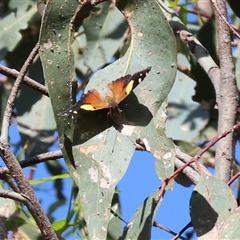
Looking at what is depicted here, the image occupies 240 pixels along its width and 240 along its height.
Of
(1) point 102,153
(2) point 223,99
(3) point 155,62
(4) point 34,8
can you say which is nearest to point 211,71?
(2) point 223,99

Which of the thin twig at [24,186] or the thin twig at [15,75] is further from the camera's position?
the thin twig at [15,75]

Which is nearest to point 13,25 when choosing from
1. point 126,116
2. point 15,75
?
point 15,75

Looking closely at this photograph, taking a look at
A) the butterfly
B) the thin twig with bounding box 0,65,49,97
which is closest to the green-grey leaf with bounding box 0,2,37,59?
the thin twig with bounding box 0,65,49,97

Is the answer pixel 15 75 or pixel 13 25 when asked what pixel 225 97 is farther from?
pixel 13 25

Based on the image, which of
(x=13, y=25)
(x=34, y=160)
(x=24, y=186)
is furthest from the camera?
(x=13, y=25)

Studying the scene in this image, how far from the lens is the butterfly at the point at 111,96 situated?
3.18 feet

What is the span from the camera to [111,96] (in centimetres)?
99

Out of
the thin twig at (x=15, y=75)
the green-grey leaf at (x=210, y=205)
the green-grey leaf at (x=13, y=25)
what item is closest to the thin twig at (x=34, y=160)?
the thin twig at (x=15, y=75)

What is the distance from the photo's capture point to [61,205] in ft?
6.36

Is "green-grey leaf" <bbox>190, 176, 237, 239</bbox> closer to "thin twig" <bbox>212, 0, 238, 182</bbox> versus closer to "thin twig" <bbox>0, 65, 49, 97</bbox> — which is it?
"thin twig" <bbox>212, 0, 238, 182</bbox>

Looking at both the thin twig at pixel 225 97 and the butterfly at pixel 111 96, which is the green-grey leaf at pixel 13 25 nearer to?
the thin twig at pixel 225 97

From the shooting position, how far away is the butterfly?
97 centimetres

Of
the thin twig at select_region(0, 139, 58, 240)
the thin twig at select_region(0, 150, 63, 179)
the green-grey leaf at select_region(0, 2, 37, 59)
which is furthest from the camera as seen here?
the green-grey leaf at select_region(0, 2, 37, 59)

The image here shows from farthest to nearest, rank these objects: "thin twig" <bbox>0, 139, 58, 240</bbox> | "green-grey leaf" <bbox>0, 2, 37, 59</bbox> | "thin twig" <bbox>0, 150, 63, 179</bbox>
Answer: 1. "green-grey leaf" <bbox>0, 2, 37, 59</bbox>
2. "thin twig" <bbox>0, 150, 63, 179</bbox>
3. "thin twig" <bbox>0, 139, 58, 240</bbox>
